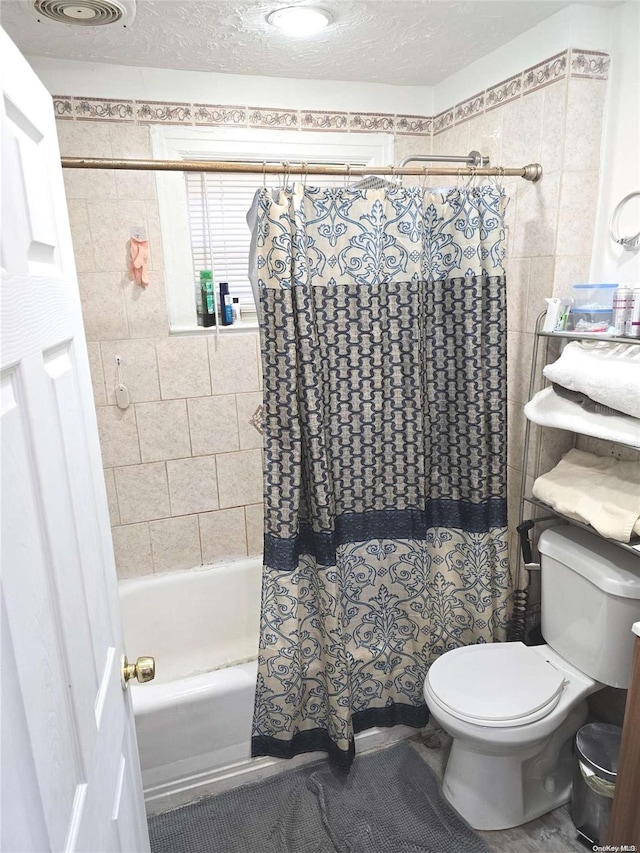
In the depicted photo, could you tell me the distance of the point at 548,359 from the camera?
79.8 inches

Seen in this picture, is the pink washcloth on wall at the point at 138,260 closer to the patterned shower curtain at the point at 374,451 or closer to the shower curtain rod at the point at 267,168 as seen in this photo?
the shower curtain rod at the point at 267,168

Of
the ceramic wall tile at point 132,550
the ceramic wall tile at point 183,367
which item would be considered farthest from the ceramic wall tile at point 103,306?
the ceramic wall tile at point 132,550

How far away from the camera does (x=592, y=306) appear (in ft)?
5.91

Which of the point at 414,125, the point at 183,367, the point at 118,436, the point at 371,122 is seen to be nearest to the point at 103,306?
the point at 183,367

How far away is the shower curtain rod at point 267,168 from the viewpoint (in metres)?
1.58

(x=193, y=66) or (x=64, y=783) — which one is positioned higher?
(x=193, y=66)

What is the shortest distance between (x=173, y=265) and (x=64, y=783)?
6.75 ft

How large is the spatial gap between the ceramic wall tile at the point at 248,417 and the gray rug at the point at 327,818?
135 cm

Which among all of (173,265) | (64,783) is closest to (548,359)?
(173,265)

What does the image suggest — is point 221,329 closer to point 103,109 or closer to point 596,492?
point 103,109

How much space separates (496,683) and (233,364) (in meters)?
1.64

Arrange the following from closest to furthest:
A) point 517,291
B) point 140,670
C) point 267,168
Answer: point 140,670 → point 267,168 → point 517,291

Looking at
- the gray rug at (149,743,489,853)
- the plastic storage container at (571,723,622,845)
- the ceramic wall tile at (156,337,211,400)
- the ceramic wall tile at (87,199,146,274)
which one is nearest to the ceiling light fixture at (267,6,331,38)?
the ceramic wall tile at (87,199,146,274)

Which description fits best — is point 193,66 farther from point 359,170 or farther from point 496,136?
point 496,136
